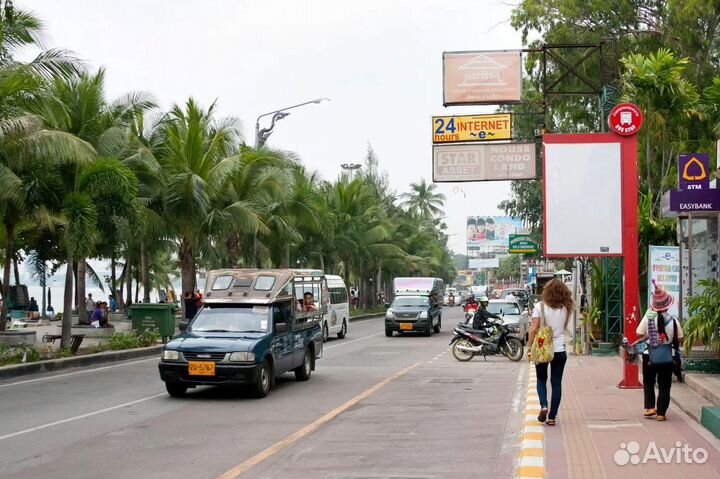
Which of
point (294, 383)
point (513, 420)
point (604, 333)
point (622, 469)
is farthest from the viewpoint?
point (604, 333)

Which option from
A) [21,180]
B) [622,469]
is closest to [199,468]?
[622,469]

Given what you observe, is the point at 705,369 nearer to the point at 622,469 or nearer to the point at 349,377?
the point at 349,377

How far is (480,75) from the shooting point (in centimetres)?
2347

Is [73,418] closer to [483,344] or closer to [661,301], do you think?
[661,301]

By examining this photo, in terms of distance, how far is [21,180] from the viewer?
21031 millimetres

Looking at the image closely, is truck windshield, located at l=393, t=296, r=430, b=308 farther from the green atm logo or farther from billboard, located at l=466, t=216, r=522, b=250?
billboard, located at l=466, t=216, r=522, b=250

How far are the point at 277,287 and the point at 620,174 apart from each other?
6664 mm

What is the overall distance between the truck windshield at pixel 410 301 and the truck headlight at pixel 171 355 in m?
22.0

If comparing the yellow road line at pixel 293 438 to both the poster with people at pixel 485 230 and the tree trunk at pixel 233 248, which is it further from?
the poster with people at pixel 485 230

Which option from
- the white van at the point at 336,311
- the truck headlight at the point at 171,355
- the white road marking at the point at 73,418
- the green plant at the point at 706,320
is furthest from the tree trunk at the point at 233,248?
the green plant at the point at 706,320

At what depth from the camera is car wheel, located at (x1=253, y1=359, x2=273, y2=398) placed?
47.9 feet

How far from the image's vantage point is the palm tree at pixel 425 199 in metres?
92.8

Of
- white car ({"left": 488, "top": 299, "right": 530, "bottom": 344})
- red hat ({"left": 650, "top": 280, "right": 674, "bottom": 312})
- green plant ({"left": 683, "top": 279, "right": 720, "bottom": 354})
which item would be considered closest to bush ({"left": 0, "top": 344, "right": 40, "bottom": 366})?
green plant ({"left": 683, "top": 279, "right": 720, "bottom": 354})

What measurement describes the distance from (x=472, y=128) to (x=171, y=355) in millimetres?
12008
